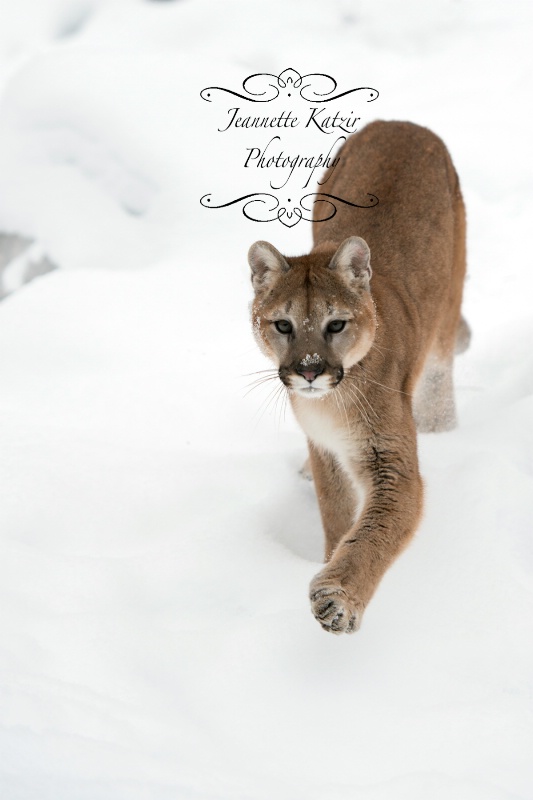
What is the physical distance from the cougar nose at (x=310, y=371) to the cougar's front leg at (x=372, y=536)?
0.47 m

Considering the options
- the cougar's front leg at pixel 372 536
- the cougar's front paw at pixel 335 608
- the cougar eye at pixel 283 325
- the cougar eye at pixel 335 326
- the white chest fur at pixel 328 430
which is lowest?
the cougar's front paw at pixel 335 608

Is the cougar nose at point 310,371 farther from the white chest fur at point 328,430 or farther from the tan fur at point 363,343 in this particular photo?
the white chest fur at point 328,430

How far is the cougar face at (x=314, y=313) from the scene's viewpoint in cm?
337

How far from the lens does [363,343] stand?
3541 mm

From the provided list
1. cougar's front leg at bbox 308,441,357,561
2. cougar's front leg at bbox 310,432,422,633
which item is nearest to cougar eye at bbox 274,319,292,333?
cougar's front leg at bbox 310,432,422,633

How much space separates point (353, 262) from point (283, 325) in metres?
0.36

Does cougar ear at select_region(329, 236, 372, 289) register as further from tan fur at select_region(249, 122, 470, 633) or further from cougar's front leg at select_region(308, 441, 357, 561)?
cougar's front leg at select_region(308, 441, 357, 561)

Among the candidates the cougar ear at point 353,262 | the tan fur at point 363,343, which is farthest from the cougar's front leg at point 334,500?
the cougar ear at point 353,262

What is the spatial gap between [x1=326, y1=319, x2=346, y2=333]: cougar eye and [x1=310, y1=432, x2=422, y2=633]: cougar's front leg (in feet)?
1.55

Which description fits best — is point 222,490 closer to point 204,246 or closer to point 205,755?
point 205,755

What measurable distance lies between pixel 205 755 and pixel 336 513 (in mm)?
1436

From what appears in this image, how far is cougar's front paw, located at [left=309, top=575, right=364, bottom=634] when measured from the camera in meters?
2.89

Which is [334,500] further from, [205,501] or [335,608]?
[335,608]

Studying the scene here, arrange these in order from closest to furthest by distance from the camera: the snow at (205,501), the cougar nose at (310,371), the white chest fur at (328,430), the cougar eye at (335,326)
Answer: the snow at (205,501)
the cougar nose at (310,371)
the cougar eye at (335,326)
the white chest fur at (328,430)
